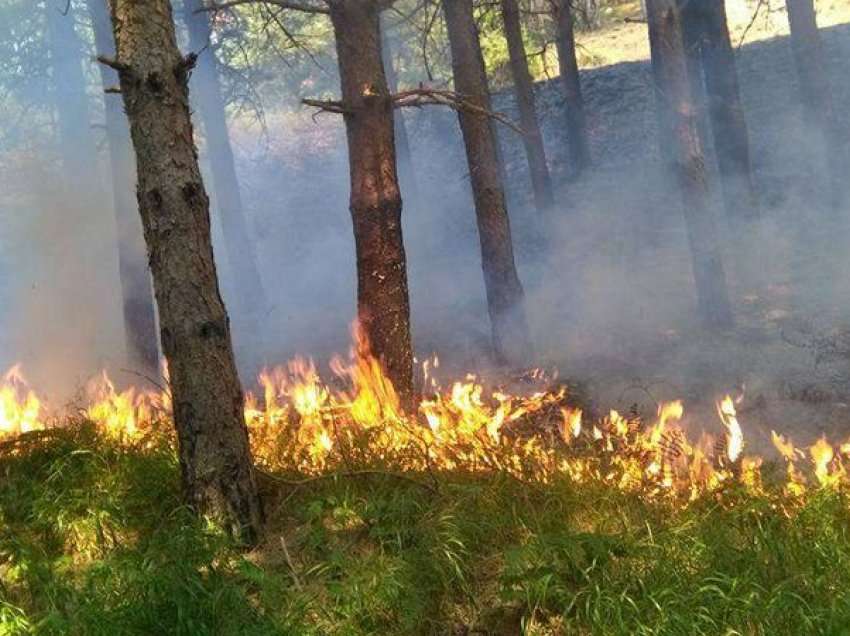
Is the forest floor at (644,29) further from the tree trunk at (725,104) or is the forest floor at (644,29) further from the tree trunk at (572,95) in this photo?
the tree trunk at (725,104)

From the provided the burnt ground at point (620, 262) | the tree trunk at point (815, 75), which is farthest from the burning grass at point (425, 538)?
the tree trunk at point (815, 75)

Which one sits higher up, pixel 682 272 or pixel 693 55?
pixel 693 55

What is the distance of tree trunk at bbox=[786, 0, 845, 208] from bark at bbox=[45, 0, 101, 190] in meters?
14.3

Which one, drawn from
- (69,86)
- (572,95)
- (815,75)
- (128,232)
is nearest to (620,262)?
(815,75)

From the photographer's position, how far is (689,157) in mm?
10242

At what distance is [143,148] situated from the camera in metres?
4.48

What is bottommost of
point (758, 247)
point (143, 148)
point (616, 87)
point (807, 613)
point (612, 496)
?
point (807, 613)

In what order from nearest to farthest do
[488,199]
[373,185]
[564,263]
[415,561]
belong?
[415,561] < [373,185] < [488,199] < [564,263]

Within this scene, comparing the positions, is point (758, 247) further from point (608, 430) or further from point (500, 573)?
point (500, 573)

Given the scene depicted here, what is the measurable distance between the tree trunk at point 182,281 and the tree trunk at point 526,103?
8598mm

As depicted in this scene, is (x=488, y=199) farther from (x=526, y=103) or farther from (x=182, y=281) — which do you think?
(x=526, y=103)

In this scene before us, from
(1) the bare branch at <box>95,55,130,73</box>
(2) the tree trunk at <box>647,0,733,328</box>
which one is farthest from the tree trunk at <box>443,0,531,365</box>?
(1) the bare branch at <box>95,55,130,73</box>

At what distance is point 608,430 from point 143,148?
3.99 m

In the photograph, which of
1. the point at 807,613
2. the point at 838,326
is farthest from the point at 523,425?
the point at 838,326
